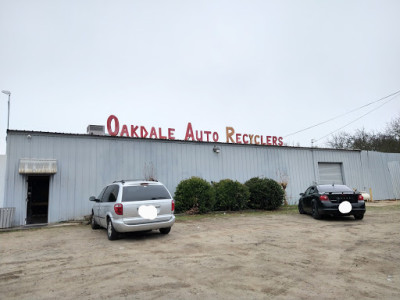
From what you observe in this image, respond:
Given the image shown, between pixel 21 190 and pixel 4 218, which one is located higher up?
pixel 21 190

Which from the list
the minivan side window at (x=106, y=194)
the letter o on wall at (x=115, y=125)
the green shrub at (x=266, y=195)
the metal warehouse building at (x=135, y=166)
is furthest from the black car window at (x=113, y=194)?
the green shrub at (x=266, y=195)

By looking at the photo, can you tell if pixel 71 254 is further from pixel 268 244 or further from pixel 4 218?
pixel 4 218

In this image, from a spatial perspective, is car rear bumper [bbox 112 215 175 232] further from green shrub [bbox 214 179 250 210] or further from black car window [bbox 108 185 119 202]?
green shrub [bbox 214 179 250 210]

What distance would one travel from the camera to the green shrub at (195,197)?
44.2 ft

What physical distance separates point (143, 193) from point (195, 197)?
631 centimetres

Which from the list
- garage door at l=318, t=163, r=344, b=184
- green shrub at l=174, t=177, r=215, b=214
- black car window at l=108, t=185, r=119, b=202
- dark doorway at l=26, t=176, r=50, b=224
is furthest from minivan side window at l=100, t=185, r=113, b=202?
garage door at l=318, t=163, r=344, b=184

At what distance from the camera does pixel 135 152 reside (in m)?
14.7

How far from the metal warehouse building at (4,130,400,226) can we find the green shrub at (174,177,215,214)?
1711 mm

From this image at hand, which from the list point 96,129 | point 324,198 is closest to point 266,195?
point 324,198

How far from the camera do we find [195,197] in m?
13.5

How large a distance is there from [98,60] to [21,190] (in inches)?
283

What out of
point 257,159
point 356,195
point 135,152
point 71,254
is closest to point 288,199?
point 257,159

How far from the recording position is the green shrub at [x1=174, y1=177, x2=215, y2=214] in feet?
44.2

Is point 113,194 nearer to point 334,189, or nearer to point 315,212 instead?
point 315,212
